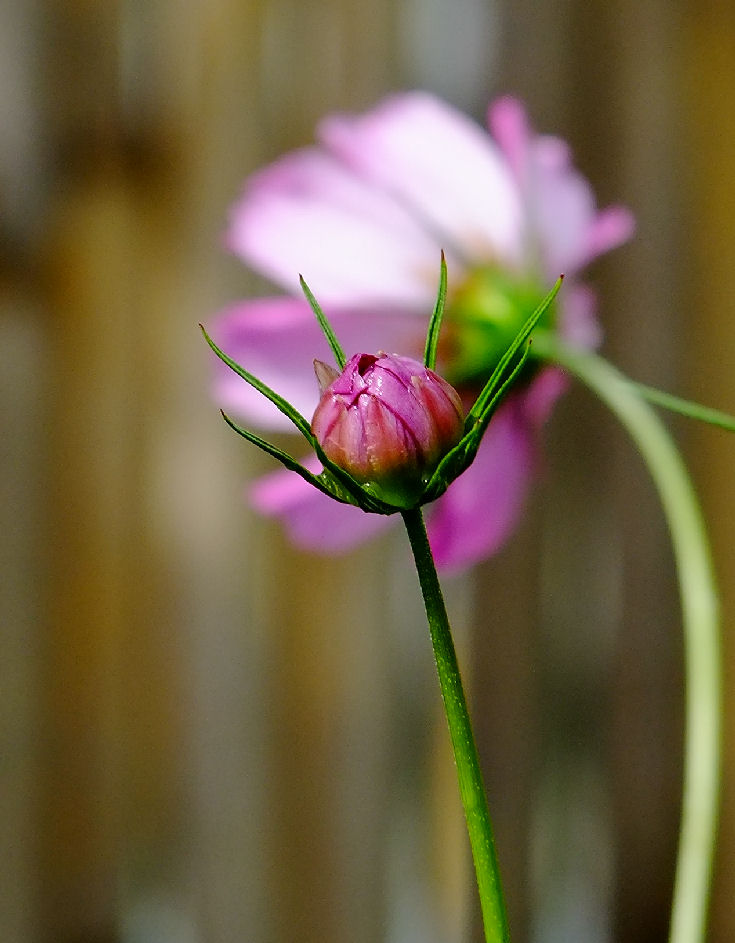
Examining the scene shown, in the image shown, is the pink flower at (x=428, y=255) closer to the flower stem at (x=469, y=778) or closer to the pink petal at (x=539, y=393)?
the pink petal at (x=539, y=393)

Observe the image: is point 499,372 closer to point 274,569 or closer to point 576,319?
point 576,319

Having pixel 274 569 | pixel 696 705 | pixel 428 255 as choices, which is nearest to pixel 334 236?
pixel 428 255

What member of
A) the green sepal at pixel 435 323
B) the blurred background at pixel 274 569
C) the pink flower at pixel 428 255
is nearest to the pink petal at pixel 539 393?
the pink flower at pixel 428 255

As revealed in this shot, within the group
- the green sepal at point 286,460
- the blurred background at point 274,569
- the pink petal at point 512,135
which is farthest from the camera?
the blurred background at point 274,569

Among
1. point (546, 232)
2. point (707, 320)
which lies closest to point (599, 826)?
point (707, 320)

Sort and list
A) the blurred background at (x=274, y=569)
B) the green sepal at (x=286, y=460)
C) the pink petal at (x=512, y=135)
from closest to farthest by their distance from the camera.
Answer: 1. the green sepal at (x=286, y=460)
2. the pink petal at (x=512, y=135)
3. the blurred background at (x=274, y=569)

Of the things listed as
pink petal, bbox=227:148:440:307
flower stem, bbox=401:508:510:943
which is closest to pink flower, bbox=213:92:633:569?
pink petal, bbox=227:148:440:307

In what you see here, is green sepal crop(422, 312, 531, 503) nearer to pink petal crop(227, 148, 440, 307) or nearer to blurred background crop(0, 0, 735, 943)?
pink petal crop(227, 148, 440, 307)
